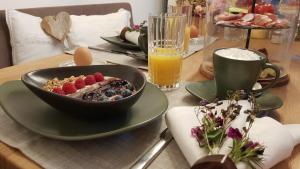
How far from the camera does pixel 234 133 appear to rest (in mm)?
402

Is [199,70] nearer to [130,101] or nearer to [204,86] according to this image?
[204,86]

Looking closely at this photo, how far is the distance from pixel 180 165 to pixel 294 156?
201mm

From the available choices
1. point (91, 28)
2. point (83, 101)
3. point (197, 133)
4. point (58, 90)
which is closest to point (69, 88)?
point (58, 90)

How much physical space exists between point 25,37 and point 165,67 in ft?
2.74

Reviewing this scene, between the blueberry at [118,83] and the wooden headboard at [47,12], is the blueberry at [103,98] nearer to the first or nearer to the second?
the blueberry at [118,83]

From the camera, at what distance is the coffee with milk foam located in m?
0.60

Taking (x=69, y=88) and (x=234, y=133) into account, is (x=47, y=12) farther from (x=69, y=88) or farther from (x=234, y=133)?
(x=234, y=133)

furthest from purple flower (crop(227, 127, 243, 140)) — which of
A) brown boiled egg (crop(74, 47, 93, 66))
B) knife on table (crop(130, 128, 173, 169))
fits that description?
brown boiled egg (crop(74, 47, 93, 66))

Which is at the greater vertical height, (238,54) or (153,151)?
(238,54)

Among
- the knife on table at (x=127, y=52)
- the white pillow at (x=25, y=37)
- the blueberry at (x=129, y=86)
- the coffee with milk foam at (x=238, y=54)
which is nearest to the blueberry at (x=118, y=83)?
the blueberry at (x=129, y=86)

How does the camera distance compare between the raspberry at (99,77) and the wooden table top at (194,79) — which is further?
the raspberry at (99,77)

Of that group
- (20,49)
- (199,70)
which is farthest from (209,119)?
(20,49)

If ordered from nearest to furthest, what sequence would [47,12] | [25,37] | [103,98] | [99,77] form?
[103,98]
[99,77]
[25,37]
[47,12]

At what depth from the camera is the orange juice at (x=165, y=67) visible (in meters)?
0.77
